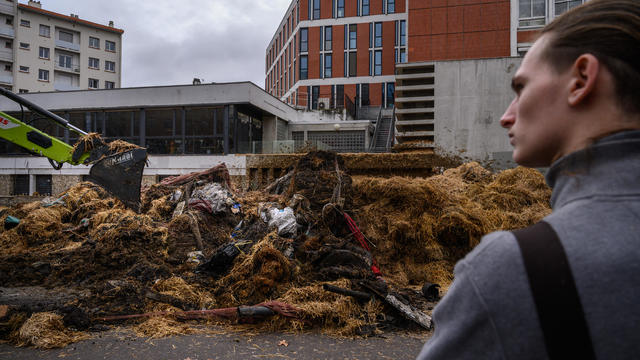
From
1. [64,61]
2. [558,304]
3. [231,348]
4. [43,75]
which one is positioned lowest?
[231,348]

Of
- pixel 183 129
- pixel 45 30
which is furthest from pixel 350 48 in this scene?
pixel 45 30

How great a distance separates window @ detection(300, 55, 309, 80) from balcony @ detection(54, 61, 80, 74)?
36434mm

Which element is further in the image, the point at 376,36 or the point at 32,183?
the point at 376,36

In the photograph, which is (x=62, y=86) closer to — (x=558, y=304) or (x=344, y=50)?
(x=344, y=50)

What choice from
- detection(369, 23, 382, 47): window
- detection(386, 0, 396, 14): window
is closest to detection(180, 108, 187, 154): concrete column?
detection(369, 23, 382, 47): window

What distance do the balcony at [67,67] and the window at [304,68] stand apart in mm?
36434

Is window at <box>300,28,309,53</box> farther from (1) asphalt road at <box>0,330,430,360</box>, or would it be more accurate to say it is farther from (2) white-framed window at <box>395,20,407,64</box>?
(1) asphalt road at <box>0,330,430,360</box>

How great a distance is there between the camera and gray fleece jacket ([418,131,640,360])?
644 mm

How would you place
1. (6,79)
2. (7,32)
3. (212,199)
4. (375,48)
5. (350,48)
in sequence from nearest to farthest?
1. (212,199)
2. (375,48)
3. (350,48)
4. (6,79)
5. (7,32)

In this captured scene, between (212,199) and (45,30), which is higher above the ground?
(45,30)

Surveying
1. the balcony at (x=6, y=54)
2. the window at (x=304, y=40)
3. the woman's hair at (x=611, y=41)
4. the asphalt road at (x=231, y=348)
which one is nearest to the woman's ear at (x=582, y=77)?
the woman's hair at (x=611, y=41)

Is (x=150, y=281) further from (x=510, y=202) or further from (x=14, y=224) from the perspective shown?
(x=510, y=202)

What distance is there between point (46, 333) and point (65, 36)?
227 ft

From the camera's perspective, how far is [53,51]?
57.8 meters
